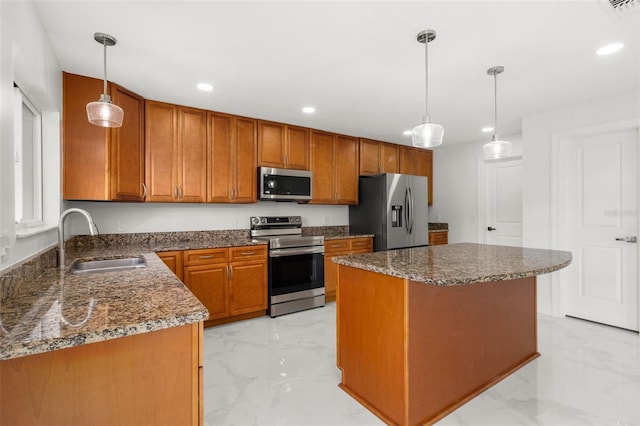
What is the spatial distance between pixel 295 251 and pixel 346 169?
153 cm

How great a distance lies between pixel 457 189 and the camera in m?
5.27

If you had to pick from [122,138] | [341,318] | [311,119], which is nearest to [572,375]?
[341,318]

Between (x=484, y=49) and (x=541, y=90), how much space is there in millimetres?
1209

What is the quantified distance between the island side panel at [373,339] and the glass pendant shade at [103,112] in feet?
5.44

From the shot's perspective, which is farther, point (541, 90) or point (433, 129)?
point (541, 90)

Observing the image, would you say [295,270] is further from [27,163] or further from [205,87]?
[27,163]

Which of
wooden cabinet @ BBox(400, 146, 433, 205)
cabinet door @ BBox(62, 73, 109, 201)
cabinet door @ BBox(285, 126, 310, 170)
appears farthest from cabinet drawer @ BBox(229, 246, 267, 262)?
wooden cabinet @ BBox(400, 146, 433, 205)

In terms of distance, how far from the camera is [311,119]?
3842 millimetres

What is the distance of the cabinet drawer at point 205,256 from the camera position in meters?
3.11

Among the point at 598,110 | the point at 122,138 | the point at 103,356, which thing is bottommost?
the point at 103,356

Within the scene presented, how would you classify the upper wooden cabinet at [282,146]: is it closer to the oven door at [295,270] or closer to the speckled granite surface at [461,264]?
the oven door at [295,270]

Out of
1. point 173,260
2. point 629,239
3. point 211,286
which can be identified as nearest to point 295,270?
point 211,286

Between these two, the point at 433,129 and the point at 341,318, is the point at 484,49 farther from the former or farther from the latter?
the point at 341,318

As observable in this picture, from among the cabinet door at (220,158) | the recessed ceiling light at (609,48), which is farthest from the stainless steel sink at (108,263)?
the recessed ceiling light at (609,48)
